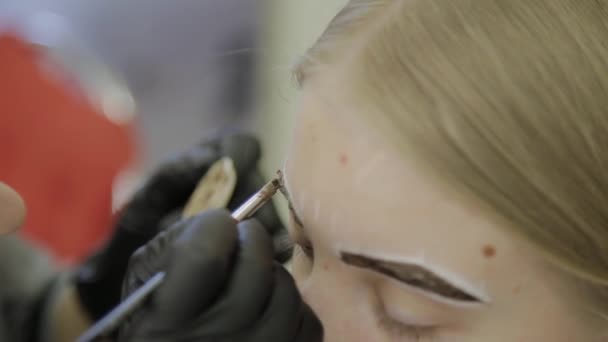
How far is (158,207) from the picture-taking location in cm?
102

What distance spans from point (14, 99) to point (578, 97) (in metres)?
1.10

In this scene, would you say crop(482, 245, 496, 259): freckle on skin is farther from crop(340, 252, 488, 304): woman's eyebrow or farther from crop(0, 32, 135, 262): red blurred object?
crop(0, 32, 135, 262): red blurred object

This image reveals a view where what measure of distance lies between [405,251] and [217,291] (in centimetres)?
15

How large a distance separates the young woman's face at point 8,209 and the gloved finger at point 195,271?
17 cm

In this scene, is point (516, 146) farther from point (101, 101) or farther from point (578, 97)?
point (101, 101)

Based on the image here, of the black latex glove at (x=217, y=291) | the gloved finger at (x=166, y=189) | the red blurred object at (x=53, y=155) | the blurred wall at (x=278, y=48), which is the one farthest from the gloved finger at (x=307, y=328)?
the red blurred object at (x=53, y=155)

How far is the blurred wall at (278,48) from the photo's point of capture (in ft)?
4.11

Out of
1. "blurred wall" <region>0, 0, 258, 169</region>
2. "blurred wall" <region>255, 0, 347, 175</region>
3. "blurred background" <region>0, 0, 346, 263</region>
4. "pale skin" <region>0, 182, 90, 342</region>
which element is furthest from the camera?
"blurred wall" <region>0, 0, 258, 169</region>

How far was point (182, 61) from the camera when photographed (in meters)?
1.96

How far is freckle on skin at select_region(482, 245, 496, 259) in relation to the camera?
0.54 meters

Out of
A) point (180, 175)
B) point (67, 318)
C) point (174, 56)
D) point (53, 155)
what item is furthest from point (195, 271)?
point (174, 56)

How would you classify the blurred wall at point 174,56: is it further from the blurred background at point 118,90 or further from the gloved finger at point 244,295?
the gloved finger at point 244,295

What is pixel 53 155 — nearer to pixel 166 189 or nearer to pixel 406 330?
pixel 166 189

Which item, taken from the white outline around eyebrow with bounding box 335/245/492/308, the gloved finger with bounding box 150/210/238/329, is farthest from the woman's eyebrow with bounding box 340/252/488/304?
the gloved finger with bounding box 150/210/238/329
